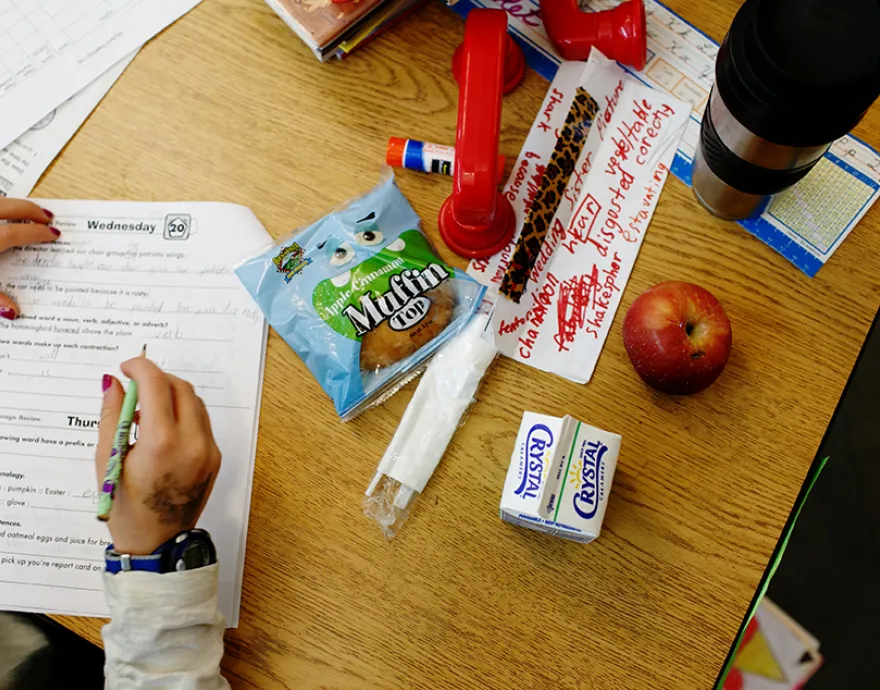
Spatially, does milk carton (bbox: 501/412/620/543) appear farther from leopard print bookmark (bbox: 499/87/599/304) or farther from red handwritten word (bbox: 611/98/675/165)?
red handwritten word (bbox: 611/98/675/165)

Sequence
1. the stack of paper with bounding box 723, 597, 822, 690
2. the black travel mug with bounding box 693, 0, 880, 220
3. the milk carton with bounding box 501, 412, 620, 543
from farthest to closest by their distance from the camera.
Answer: the stack of paper with bounding box 723, 597, 822, 690 < the milk carton with bounding box 501, 412, 620, 543 < the black travel mug with bounding box 693, 0, 880, 220

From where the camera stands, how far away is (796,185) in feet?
2.19

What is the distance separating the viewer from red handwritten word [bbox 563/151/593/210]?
0.68 metres

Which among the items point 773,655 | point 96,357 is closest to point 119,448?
point 96,357

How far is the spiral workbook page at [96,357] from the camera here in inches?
25.1

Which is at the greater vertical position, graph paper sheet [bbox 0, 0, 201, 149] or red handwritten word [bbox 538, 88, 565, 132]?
graph paper sheet [bbox 0, 0, 201, 149]

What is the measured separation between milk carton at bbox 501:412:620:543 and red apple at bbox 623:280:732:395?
8 cm

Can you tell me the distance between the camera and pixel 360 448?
2.12 feet

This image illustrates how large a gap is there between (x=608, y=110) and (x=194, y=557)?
569mm

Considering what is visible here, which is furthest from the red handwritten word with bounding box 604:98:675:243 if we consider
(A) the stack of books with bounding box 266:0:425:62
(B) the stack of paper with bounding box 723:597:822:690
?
(B) the stack of paper with bounding box 723:597:822:690

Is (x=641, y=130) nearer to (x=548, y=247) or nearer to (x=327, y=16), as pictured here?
(x=548, y=247)

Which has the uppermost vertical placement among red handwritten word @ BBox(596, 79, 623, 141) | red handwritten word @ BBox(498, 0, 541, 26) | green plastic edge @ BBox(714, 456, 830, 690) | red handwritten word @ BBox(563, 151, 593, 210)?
red handwritten word @ BBox(498, 0, 541, 26)

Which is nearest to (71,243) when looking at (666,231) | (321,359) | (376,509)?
(321,359)

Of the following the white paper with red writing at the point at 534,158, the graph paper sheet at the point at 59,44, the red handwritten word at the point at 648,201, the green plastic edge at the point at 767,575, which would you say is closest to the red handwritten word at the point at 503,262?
the white paper with red writing at the point at 534,158
